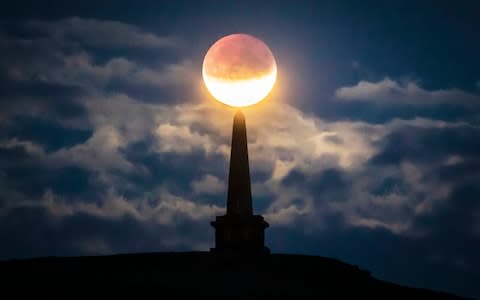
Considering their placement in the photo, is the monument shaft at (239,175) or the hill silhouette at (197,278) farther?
the monument shaft at (239,175)

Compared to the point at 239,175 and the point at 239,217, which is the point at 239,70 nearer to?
the point at 239,175

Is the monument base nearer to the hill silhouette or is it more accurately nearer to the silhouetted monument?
the silhouetted monument

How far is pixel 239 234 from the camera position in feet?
110

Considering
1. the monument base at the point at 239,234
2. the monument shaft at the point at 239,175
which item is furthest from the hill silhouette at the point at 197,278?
the monument shaft at the point at 239,175

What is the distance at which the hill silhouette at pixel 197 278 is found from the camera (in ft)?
87.0

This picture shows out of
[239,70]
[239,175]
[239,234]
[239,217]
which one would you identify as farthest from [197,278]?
[239,70]

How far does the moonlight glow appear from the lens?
32.1 metres

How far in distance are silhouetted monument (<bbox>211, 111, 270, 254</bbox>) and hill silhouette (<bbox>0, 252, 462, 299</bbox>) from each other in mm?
943

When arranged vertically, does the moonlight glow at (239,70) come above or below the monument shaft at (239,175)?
above

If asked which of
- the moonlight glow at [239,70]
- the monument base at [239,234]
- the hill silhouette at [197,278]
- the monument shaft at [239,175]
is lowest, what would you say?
the hill silhouette at [197,278]

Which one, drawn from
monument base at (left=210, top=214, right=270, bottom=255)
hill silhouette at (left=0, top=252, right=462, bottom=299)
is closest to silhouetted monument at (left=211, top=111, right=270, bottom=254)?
monument base at (left=210, top=214, right=270, bottom=255)

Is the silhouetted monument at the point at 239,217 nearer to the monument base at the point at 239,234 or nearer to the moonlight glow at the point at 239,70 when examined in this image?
the monument base at the point at 239,234

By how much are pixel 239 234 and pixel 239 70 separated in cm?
743

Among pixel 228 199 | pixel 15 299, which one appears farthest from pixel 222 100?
pixel 15 299
